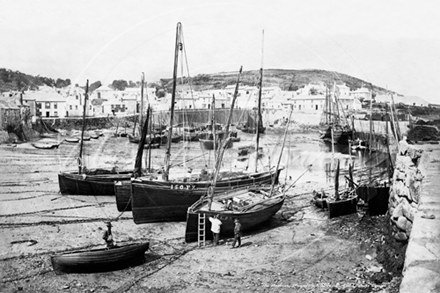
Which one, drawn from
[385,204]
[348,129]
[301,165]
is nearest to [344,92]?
[348,129]

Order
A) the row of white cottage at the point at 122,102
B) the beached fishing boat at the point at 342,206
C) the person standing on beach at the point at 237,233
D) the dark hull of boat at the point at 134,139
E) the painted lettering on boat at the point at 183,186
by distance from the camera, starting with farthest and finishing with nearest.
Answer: the row of white cottage at the point at 122,102 → the dark hull of boat at the point at 134,139 → the beached fishing boat at the point at 342,206 → the painted lettering on boat at the point at 183,186 → the person standing on beach at the point at 237,233

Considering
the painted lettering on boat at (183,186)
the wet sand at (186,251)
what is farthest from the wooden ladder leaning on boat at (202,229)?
the painted lettering on boat at (183,186)

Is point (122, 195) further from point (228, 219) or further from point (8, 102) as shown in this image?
point (8, 102)

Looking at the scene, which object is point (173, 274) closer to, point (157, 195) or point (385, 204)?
point (157, 195)

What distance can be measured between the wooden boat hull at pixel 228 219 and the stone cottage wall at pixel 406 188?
16.2ft

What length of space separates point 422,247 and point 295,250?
7912 millimetres

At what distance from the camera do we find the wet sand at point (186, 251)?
11328 millimetres

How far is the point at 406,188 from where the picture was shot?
1228cm

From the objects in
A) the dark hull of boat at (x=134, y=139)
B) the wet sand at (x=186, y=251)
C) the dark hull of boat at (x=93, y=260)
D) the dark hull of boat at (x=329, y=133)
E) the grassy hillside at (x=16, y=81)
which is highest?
the grassy hillside at (x=16, y=81)

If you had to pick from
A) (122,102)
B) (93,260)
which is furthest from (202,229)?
(122,102)

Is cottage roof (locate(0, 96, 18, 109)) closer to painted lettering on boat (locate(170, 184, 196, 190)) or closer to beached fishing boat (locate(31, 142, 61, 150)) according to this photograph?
beached fishing boat (locate(31, 142, 61, 150))

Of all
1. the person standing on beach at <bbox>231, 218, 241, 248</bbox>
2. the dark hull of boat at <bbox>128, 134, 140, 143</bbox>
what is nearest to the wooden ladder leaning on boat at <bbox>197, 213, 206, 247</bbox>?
the person standing on beach at <bbox>231, 218, 241, 248</bbox>

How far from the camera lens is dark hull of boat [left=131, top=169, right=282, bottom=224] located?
57.4 ft

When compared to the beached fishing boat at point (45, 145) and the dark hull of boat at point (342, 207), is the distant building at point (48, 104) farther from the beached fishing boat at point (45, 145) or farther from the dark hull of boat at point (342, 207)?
the dark hull of boat at point (342, 207)
